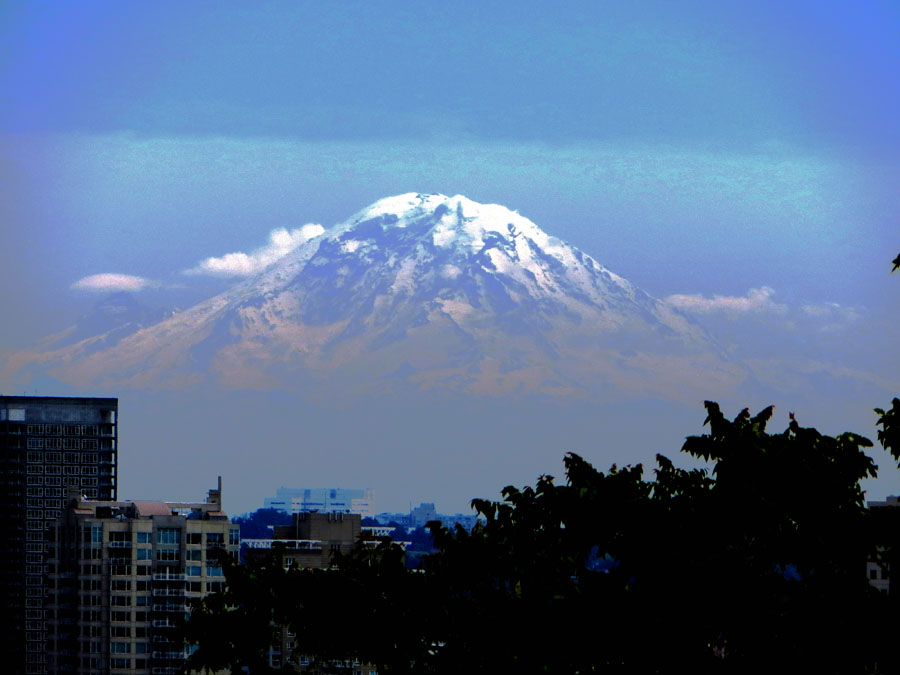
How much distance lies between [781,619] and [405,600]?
74.0 ft

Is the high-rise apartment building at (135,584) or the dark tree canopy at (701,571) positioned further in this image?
the high-rise apartment building at (135,584)

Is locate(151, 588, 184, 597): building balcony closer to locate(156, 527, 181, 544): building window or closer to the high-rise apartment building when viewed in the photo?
the high-rise apartment building

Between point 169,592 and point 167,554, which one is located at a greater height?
point 167,554

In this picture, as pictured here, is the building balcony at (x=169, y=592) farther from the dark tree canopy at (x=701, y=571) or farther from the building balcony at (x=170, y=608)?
the dark tree canopy at (x=701, y=571)

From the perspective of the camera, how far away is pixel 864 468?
4250 centimetres

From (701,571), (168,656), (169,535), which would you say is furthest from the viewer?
(168,656)

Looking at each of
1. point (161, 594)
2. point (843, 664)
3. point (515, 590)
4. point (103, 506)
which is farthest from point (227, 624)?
point (103, 506)

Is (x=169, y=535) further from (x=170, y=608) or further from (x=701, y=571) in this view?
(x=701, y=571)

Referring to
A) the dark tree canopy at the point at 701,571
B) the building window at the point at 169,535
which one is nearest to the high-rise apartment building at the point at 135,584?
the building window at the point at 169,535

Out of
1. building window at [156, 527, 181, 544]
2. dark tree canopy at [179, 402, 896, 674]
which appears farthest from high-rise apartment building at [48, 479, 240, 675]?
dark tree canopy at [179, 402, 896, 674]

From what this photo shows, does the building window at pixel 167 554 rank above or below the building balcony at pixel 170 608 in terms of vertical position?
above

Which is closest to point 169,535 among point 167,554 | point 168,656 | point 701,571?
point 167,554

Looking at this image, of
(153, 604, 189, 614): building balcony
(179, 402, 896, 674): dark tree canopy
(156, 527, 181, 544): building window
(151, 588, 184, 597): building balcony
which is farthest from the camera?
(156, 527, 181, 544): building window

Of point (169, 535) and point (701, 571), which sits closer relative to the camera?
point (701, 571)
